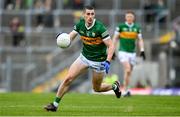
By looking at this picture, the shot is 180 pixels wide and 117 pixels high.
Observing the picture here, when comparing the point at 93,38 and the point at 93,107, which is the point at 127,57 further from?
the point at 93,38

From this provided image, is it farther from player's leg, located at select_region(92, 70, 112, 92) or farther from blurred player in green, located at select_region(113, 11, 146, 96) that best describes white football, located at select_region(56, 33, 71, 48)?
blurred player in green, located at select_region(113, 11, 146, 96)

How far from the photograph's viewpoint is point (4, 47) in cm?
4091

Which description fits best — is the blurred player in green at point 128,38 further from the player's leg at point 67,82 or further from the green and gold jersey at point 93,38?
the player's leg at point 67,82

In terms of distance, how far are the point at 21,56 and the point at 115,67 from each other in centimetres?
490

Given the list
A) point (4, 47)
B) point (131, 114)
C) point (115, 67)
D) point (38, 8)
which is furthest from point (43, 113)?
point (38, 8)

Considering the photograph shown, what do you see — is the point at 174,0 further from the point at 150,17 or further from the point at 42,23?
the point at 42,23

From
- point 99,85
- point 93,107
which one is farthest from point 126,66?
point 99,85

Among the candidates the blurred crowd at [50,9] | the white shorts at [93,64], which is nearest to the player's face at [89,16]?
the white shorts at [93,64]

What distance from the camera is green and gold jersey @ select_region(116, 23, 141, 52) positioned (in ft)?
96.1

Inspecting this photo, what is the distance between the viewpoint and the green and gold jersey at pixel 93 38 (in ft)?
67.6

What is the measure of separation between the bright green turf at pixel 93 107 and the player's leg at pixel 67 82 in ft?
0.66

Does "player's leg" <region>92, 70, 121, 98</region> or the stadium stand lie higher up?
"player's leg" <region>92, 70, 121, 98</region>

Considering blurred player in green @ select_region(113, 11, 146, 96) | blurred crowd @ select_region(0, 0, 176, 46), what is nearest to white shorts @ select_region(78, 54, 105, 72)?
blurred player in green @ select_region(113, 11, 146, 96)

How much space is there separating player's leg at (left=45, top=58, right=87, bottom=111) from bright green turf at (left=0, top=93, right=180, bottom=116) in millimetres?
200
